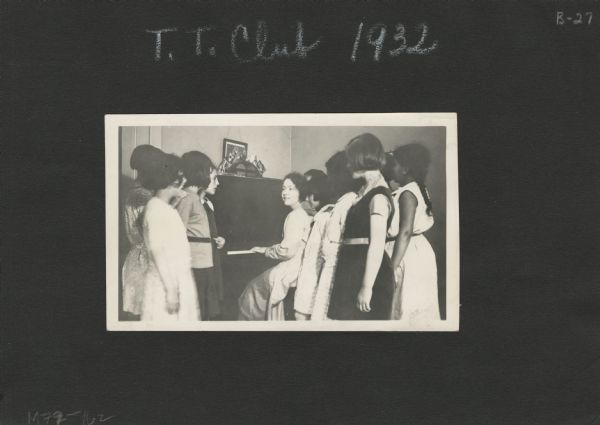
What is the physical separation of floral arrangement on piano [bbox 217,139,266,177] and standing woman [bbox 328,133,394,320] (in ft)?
0.66

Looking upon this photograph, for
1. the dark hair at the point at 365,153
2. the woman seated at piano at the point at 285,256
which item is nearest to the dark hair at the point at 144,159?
the woman seated at piano at the point at 285,256

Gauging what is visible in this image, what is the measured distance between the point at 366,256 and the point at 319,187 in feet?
0.60

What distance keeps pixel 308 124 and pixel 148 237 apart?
1.40 feet

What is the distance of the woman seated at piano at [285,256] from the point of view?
104 cm

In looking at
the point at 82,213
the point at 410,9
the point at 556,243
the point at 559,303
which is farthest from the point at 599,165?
the point at 82,213

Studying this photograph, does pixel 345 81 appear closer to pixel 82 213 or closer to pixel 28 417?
pixel 82 213

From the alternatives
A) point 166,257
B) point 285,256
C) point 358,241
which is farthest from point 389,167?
point 166,257

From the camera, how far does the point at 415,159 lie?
103cm

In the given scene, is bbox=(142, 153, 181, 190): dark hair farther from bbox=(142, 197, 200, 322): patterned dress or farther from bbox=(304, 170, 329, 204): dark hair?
bbox=(304, 170, 329, 204): dark hair

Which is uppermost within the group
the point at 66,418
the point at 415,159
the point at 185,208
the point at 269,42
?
the point at 269,42

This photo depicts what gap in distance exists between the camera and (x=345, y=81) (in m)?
1.04

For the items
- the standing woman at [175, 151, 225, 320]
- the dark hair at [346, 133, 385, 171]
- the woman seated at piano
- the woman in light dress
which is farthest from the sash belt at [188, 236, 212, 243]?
the dark hair at [346, 133, 385, 171]

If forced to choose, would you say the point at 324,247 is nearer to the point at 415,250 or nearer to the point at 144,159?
the point at 415,250

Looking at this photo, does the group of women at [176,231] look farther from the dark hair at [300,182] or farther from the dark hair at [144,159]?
the dark hair at [300,182]
